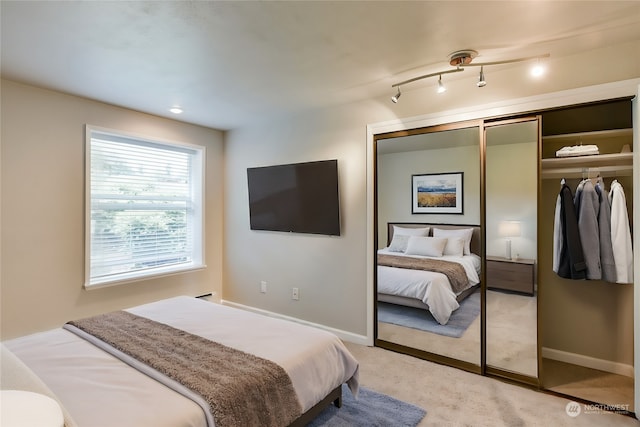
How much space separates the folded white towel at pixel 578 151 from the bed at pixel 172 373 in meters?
2.33

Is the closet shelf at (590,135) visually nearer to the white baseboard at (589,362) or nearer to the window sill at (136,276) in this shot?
the white baseboard at (589,362)

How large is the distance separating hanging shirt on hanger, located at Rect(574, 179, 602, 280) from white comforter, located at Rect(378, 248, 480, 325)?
77 centimetres

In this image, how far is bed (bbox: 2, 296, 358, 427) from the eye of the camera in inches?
54.1

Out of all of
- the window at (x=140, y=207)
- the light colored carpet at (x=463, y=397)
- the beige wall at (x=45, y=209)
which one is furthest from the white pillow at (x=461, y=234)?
the beige wall at (x=45, y=209)

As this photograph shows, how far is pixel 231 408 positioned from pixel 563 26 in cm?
276

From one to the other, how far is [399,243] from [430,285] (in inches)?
18.9

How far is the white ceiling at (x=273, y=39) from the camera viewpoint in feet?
5.96

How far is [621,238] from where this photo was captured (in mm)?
2428

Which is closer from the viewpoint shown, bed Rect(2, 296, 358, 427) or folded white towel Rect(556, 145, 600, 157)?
bed Rect(2, 296, 358, 427)

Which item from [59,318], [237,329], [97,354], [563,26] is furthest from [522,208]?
[59,318]

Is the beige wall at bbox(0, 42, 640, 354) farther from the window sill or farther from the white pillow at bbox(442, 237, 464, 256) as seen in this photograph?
the white pillow at bbox(442, 237, 464, 256)

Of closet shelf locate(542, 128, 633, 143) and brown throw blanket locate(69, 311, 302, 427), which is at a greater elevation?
closet shelf locate(542, 128, 633, 143)

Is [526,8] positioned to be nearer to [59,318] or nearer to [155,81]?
[155,81]

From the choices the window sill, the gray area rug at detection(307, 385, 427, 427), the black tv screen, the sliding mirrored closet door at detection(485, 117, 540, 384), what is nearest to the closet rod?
the sliding mirrored closet door at detection(485, 117, 540, 384)
